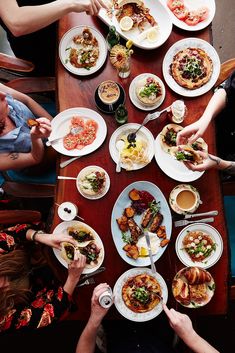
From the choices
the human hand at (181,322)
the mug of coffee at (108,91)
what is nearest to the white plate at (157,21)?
the mug of coffee at (108,91)

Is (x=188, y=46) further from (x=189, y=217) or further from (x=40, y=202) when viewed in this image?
(x=40, y=202)

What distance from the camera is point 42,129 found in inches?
88.0

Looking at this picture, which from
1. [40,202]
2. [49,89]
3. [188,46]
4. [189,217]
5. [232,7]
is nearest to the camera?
[189,217]

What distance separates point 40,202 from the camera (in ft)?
11.1

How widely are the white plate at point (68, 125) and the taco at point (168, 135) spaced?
0.36 m

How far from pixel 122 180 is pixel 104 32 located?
1.01 metres

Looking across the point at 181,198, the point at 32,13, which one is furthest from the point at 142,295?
the point at 32,13

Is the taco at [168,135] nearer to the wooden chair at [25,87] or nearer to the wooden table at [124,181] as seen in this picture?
the wooden table at [124,181]

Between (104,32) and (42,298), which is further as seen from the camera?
(104,32)

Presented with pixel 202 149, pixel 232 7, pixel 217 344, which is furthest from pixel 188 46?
pixel 217 344

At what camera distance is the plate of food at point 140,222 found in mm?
2166

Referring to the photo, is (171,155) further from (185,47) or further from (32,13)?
(32,13)

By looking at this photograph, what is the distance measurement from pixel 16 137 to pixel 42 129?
0.25 meters

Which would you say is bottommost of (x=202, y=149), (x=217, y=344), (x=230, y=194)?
(x=217, y=344)
